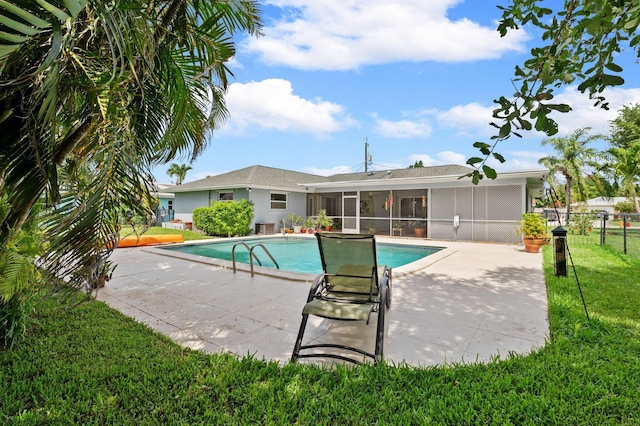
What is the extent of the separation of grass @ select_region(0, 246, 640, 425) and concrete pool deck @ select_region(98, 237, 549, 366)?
0.34 m

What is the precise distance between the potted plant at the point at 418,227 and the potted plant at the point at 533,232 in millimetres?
5530

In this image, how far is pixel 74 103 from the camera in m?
2.80

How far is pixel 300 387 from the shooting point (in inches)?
111

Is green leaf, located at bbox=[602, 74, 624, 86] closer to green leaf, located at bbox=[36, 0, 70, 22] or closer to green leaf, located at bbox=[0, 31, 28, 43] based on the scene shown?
green leaf, located at bbox=[36, 0, 70, 22]

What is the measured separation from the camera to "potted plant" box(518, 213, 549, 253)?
37.0 feet

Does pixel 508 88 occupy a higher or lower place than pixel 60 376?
higher

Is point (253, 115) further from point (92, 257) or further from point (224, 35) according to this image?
point (92, 257)

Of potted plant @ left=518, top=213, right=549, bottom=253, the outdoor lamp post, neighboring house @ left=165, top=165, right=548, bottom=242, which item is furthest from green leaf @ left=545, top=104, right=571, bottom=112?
neighboring house @ left=165, top=165, right=548, bottom=242

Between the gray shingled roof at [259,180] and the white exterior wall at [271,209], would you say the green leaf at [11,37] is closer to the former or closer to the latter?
the gray shingled roof at [259,180]

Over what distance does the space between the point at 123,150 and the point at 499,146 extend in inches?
98.0

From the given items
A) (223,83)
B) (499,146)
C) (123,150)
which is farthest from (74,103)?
(499,146)

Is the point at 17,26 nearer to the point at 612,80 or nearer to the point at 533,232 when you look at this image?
the point at 612,80

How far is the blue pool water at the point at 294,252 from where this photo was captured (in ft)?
37.9

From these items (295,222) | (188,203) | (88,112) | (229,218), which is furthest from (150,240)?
(88,112)
